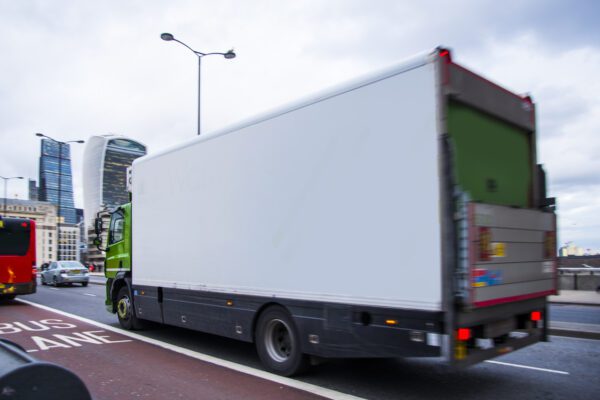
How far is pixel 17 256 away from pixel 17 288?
1.08 m

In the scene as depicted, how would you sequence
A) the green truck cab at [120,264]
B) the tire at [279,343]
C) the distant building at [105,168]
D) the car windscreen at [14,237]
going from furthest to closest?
1. the distant building at [105,168]
2. the car windscreen at [14,237]
3. the green truck cab at [120,264]
4. the tire at [279,343]

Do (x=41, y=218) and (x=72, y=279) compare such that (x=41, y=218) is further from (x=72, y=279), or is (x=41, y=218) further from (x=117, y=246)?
(x=117, y=246)

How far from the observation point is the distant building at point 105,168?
5340 inches

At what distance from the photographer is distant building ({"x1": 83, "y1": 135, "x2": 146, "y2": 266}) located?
135625 mm

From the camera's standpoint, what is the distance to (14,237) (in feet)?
54.2

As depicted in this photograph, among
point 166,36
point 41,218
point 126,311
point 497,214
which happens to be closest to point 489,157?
point 497,214

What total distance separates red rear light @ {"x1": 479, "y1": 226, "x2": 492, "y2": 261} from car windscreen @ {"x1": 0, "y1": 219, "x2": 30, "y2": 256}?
16437 millimetres

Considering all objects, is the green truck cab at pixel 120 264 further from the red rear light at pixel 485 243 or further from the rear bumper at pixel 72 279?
the rear bumper at pixel 72 279

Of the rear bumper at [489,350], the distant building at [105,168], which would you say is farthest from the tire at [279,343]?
the distant building at [105,168]

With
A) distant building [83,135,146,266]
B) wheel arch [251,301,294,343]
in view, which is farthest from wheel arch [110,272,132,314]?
distant building [83,135,146,266]

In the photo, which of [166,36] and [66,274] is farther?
[66,274]

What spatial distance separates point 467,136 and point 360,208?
4.54ft

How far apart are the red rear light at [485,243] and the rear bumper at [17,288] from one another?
16422 millimetres

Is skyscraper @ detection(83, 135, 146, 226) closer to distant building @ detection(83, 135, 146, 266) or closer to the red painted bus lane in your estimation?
distant building @ detection(83, 135, 146, 266)
